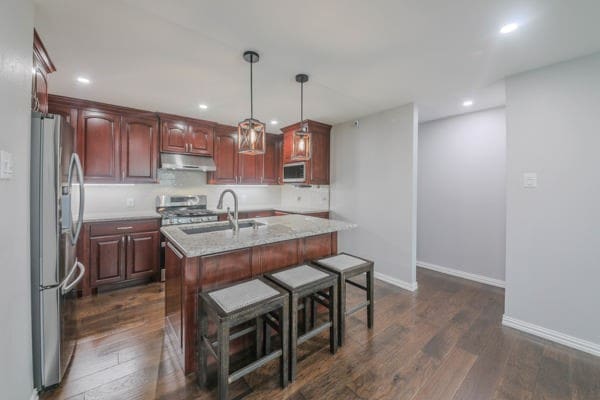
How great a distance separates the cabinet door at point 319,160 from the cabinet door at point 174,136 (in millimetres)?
2033

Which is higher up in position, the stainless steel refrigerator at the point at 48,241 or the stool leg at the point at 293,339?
the stainless steel refrigerator at the point at 48,241

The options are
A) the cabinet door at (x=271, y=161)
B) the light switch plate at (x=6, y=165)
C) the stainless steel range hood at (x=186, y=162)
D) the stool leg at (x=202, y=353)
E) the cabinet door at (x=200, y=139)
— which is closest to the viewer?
the light switch plate at (x=6, y=165)

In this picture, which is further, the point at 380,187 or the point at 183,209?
the point at 183,209

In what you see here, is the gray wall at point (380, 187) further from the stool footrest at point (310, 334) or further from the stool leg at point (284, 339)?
the stool leg at point (284, 339)

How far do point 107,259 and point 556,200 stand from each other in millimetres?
4712

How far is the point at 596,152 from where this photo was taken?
1.97m

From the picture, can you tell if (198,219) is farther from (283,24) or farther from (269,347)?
(283,24)

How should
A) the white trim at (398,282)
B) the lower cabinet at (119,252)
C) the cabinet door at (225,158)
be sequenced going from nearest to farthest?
the lower cabinet at (119,252) → the white trim at (398,282) → the cabinet door at (225,158)

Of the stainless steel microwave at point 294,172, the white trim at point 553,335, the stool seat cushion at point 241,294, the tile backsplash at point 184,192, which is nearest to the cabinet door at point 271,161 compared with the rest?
the tile backsplash at point 184,192

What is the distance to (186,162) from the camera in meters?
3.82

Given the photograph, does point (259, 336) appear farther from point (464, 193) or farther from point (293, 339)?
point (464, 193)

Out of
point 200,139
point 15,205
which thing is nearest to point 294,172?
point 200,139

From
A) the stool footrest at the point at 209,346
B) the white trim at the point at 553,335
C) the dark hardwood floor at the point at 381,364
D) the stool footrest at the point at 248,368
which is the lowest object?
the dark hardwood floor at the point at 381,364

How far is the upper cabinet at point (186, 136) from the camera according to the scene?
3680mm
